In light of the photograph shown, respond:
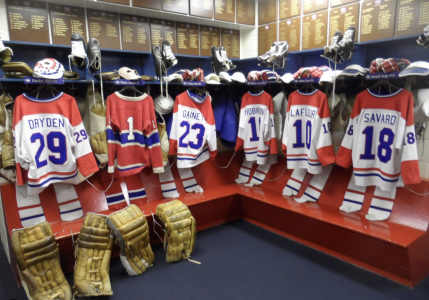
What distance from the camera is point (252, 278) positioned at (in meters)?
2.17

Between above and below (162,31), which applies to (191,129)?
below

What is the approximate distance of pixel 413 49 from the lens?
249cm

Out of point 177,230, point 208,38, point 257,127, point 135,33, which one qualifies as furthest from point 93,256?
point 208,38

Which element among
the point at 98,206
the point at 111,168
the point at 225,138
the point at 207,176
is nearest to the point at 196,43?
the point at 225,138

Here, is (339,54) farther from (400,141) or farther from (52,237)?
(52,237)

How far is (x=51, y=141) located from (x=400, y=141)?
99.1 inches

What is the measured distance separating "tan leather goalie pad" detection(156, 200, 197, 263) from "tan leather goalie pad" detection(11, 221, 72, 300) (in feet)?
2.45

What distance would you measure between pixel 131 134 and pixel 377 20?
7.65 feet

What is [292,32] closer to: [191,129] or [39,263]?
[191,129]

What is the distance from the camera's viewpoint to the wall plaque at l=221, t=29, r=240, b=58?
377 centimetres

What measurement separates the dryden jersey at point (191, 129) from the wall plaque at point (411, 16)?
1755 millimetres

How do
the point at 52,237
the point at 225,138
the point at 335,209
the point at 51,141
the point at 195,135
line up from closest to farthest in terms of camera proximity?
the point at 52,237 → the point at 51,141 → the point at 335,209 → the point at 195,135 → the point at 225,138

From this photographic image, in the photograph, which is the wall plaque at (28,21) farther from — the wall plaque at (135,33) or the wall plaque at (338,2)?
the wall plaque at (338,2)

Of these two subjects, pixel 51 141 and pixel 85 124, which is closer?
pixel 51 141
